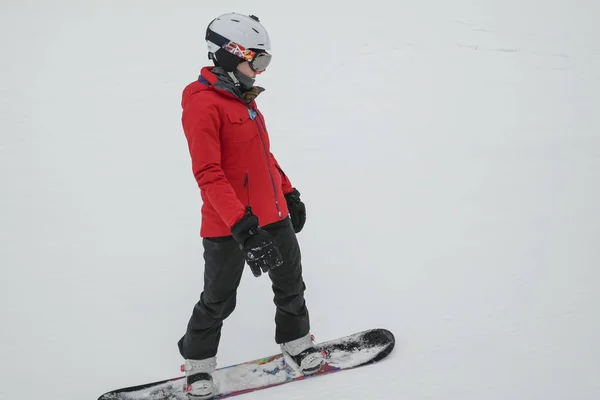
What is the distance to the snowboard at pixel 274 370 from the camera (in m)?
3.20

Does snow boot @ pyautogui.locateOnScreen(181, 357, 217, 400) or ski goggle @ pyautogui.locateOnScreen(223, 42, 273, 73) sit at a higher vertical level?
ski goggle @ pyautogui.locateOnScreen(223, 42, 273, 73)

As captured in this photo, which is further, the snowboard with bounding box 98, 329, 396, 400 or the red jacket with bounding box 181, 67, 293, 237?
the snowboard with bounding box 98, 329, 396, 400

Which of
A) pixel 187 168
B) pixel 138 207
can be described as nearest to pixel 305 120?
pixel 187 168

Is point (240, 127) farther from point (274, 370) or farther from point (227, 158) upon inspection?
point (274, 370)

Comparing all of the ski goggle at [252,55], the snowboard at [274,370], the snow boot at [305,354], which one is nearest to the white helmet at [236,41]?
the ski goggle at [252,55]

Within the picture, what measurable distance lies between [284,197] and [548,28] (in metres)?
8.69

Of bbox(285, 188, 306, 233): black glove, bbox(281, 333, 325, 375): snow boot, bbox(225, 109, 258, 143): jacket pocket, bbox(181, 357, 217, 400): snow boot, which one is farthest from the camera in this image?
bbox(285, 188, 306, 233): black glove

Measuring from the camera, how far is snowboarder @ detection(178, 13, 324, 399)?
2.71 metres

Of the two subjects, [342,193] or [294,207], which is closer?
[294,207]

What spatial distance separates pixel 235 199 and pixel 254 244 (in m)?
0.24

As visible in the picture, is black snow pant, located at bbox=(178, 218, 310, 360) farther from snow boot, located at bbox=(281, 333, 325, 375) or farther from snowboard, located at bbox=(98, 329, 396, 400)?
snowboard, located at bbox=(98, 329, 396, 400)

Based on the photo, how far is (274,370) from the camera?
3361 mm

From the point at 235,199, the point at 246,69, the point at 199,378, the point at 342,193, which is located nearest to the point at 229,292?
the point at 199,378

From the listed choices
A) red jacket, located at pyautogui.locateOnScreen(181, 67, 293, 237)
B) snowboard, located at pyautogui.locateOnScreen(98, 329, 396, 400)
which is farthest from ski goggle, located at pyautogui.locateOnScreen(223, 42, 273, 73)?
snowboard, located at pyautogui.locateOnScreen(98, 329, 396, 400)
